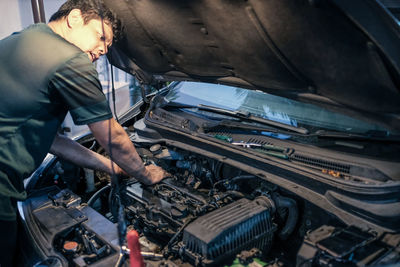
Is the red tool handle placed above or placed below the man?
below

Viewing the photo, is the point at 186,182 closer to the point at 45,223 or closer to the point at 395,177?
the point at 45,223

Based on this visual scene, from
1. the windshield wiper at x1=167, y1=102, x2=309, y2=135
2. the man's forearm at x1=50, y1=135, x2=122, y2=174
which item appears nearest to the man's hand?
the man's forearm at x1=50, y1=135, x2=122, y2=174

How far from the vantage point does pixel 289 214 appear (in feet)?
6.43

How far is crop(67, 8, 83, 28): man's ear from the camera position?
191cm

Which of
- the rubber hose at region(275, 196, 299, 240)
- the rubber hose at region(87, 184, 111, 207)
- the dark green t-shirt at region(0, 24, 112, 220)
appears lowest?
the rubber hose at region(87, 184, 111, 207)

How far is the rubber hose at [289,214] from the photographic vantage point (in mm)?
1927

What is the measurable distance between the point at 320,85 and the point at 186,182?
1085 mm

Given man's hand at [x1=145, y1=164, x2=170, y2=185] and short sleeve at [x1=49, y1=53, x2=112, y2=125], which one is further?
man's hand at [x1=145, y1=164, x2=170, y2=185]

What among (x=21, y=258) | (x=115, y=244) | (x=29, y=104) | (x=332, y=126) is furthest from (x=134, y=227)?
(x=332, y=126)

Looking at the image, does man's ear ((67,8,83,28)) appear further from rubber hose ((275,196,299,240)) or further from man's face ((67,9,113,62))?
rubber hose ((275,196,299,240))

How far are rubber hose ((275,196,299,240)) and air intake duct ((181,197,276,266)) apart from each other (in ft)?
0.19

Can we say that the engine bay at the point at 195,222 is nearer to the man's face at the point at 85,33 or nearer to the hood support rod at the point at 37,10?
the man's face at the point at 85,33

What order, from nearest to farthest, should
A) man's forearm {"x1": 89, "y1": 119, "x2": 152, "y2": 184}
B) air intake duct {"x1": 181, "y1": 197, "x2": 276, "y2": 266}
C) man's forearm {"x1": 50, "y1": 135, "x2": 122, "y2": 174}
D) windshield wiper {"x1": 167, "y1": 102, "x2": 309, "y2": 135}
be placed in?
1. air intake duct {"x1": 181, "y1": 197, "x2": 276, "y2": 266}
2. man's forearm {"x1": 89, "y1": 119, "x2": 152, "y2": 184}
3. windshield wiper {"x1": 167, "y1": 102, "x2": 309, "y2": 135}
4. man's forearm {"x1": 50, "y1": 135, "x2": 122, "y2": 174}

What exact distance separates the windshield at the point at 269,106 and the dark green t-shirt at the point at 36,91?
1.04 metres
